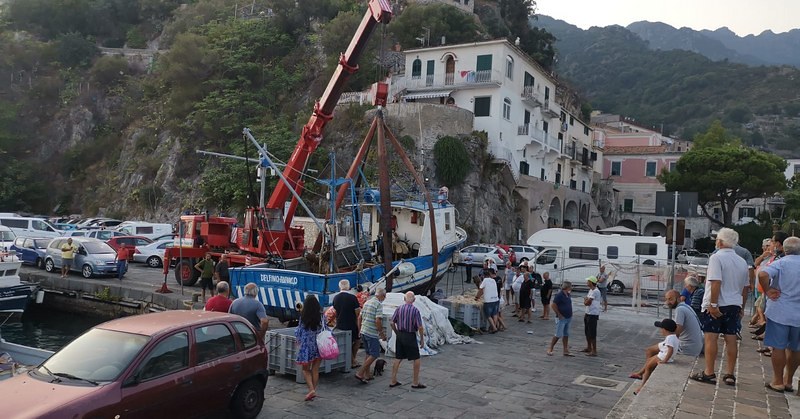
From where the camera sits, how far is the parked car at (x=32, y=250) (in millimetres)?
22750

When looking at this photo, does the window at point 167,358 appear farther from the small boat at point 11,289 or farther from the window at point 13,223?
the window at point 13,223

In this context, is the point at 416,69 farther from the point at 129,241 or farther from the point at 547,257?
the point at 129,241

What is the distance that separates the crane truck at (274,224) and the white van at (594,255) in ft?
35.0

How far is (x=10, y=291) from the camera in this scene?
15531 mm

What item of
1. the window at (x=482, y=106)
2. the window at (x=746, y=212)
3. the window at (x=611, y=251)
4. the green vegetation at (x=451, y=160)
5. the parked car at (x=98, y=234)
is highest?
the window at (x=482, y=106)

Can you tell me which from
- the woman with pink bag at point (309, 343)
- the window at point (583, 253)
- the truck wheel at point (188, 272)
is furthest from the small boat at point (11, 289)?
the window at point (583, 253)

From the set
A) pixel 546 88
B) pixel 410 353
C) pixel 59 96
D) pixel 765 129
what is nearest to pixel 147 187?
pixel 59 96

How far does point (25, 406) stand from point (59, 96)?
56817 millimetres

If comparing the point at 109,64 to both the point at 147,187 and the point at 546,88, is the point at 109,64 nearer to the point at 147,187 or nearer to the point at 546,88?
the point at 147,187

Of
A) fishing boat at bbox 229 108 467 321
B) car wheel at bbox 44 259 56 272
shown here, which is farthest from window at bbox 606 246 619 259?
car wheel at bbox 44 259 56 272

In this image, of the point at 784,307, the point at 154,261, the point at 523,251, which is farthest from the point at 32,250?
the point at 784,307

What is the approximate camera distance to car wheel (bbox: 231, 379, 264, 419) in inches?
279

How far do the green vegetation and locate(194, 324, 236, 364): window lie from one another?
28.4 meters

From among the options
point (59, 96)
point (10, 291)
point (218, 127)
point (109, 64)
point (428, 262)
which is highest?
point (109, 64)
